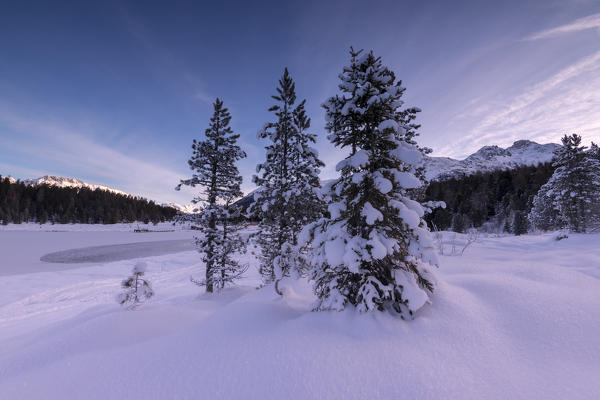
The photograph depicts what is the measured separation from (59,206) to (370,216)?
348 ft

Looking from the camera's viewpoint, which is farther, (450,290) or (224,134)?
(224,134)

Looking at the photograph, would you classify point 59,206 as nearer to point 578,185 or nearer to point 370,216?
point 370,216

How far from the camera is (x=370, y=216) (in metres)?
4.09

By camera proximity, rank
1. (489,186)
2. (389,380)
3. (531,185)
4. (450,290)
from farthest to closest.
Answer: (489,186) < (531,185) < (450,290) < (389,380)

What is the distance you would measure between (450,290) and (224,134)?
549 inches

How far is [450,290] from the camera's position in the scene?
462 centimetres

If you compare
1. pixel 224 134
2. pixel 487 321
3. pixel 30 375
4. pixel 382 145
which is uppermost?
pixel 224 134

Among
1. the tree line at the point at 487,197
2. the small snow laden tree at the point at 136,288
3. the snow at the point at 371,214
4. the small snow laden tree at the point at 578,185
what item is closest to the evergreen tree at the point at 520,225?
the tree line at the point at 487,197

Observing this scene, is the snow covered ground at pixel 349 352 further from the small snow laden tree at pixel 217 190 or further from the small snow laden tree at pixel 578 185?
the small snow laden tree at pixel 578 185

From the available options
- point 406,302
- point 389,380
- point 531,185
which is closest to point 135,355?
point 389,380

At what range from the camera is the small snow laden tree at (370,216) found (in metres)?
4.09

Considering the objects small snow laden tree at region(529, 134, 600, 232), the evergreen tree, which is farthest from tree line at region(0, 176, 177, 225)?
the evergreen tree

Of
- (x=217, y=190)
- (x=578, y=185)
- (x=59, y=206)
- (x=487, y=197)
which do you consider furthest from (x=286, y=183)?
(x=59, y=206)

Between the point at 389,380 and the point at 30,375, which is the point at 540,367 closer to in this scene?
the point at 389,380
